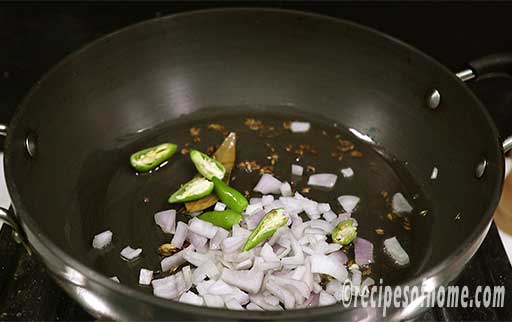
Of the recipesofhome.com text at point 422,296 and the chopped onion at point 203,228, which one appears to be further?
the chopped onion at point 203,228

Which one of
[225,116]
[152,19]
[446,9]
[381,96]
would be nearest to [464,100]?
[381,96]

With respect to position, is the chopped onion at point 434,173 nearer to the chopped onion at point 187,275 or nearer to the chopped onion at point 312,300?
the chopped onion at point 312,300

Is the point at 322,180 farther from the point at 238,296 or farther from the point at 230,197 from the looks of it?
the point at 238,296

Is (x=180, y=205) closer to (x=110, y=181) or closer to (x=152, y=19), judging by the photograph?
(x=110, y=181)

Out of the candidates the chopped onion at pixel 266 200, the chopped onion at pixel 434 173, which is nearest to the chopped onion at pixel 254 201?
the chopped onion at pixel 266 200

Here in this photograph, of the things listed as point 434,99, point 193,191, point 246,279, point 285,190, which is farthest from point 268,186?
point 434,99

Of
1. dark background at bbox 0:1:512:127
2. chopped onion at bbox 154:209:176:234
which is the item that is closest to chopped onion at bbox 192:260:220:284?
chopped onion at bbox 154:209:176:234
